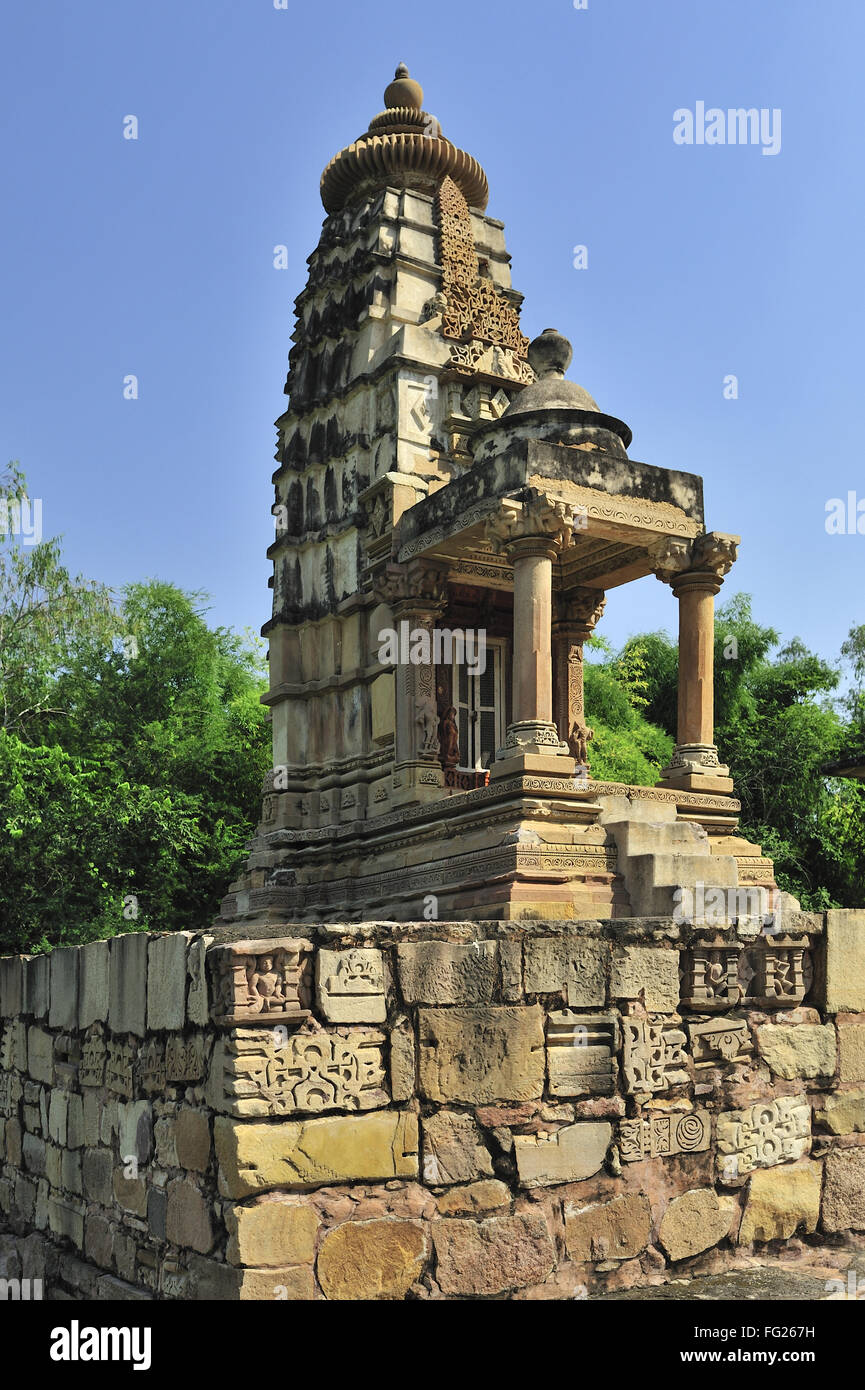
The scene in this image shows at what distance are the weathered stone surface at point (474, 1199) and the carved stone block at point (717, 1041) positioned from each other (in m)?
1.05

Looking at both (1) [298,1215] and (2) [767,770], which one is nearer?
(1) [298,1215]

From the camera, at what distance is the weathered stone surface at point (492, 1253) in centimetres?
469

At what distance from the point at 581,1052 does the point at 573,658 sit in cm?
856

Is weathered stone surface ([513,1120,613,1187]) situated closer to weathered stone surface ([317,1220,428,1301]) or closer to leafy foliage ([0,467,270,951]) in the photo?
weathered stone surface ([317,1220,428,1301])

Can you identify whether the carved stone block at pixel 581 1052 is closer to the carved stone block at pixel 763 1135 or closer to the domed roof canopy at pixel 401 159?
the carved stone block at pixel 763 1135

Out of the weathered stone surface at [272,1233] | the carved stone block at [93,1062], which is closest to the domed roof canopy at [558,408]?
the carved stone block at [93,1062]

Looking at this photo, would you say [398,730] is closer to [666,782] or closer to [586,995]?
[666,782]

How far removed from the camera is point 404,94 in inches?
590

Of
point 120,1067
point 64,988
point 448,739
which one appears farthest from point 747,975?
point 448,739

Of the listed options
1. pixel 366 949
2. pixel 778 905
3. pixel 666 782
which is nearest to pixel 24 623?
pixel 666 782

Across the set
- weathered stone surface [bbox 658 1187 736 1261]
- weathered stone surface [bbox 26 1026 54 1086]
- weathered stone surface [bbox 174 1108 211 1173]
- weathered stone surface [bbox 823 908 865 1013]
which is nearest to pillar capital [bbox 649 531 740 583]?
weathered stone surface [bbox 823 908 865 1013]

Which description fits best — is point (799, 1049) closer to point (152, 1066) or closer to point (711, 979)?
point (711, 979)

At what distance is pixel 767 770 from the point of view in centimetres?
2309

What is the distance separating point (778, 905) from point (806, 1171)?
A: 464 centimetres
